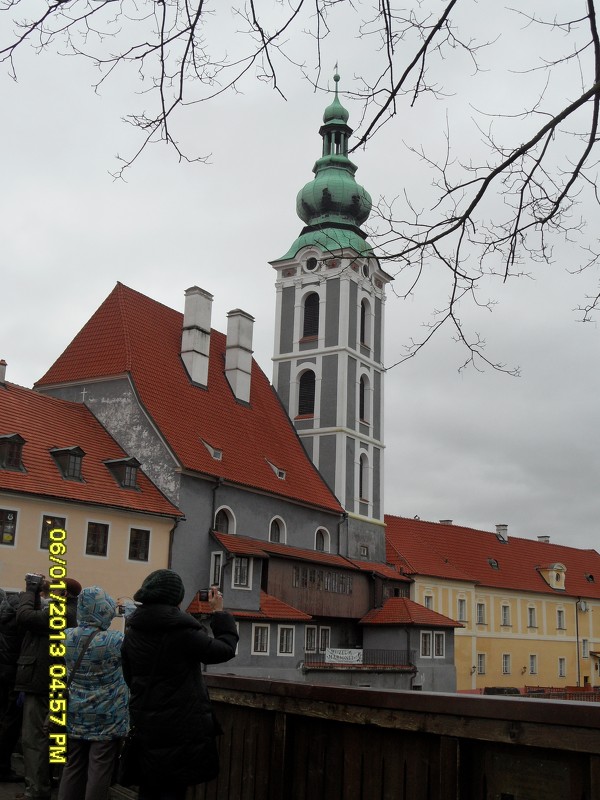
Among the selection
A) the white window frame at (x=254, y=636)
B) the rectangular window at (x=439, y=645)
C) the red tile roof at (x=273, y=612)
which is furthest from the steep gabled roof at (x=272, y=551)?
the rectangular window at (x=439, y=645)

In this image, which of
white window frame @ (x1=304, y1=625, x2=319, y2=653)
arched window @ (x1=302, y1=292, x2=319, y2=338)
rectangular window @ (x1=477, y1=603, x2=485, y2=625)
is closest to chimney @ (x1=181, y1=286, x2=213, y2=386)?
arched window @ (x1=302, y1=292, x2=319, y2=338)

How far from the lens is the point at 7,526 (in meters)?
21.0

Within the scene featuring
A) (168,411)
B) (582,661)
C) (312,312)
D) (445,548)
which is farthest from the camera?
(582,661)

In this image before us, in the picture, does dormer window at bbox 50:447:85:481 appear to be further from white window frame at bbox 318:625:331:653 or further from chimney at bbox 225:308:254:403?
white window frame at bbox 318:625:331:653

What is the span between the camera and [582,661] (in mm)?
52875

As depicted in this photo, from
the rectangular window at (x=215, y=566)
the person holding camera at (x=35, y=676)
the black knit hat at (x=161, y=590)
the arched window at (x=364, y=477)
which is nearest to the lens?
the black knit hat at (x=161, y=590)

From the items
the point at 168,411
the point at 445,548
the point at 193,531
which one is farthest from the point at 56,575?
the point at 445,548

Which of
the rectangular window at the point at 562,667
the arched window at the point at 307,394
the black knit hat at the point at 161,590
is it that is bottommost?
the rectangular window at the point at 562,667

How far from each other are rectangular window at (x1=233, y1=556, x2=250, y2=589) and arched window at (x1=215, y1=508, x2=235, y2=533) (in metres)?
1.28

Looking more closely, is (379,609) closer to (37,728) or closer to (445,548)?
(445,548)

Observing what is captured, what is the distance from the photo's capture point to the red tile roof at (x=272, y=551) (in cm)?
2684

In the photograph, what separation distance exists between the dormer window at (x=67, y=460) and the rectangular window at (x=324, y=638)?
1225 centimetres

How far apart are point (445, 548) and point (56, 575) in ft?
141

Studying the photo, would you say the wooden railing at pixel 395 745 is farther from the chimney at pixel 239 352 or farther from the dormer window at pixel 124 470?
the chimney at pixel 239 352
